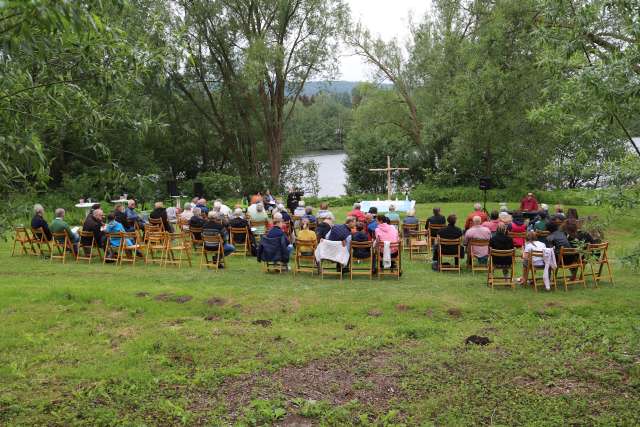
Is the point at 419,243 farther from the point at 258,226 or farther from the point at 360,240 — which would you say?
the point at 258,226

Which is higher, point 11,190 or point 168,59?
point 168,59

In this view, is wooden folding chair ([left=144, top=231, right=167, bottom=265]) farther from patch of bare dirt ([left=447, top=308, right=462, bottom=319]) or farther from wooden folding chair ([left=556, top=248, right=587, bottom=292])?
wooden folding chair ([left=556, top=248, right=587, bottom=292])

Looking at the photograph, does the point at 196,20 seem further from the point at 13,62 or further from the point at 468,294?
the point at 13,62

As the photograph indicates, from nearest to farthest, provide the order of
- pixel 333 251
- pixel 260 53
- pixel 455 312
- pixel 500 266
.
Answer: pixel 455 312 < pixel 500 266 < pixel 333 251 < pixel 260 53

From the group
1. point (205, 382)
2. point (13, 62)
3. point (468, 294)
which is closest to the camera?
point (13, 62)

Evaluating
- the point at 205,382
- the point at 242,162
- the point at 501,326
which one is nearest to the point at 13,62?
the point at 205,382

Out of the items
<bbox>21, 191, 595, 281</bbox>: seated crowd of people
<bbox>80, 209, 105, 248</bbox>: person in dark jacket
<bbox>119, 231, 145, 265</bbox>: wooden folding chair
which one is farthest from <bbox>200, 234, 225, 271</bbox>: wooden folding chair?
<bbox>80, 209, 105, 248</bbox>: person in dark jacket

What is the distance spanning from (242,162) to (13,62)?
85.7 ft

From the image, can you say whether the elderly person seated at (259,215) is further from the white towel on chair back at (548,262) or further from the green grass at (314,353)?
the white towel on chair back at (548,262)

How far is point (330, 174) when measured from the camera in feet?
169

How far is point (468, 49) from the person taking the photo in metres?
19.7

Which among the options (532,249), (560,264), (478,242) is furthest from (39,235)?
(560,264)

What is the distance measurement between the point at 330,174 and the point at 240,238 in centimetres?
4068

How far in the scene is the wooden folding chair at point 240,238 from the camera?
1102cm
